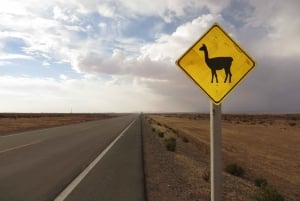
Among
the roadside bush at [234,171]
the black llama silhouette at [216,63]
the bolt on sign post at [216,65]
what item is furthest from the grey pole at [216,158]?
the roadside bush at [234,171]

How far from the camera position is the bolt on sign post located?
17.4ft

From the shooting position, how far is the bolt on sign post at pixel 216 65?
17.4 feet

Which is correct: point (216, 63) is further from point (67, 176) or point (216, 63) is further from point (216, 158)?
point (67, 176)

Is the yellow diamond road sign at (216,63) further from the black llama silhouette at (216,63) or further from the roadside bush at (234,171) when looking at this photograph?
the roadside bush at (234,171)

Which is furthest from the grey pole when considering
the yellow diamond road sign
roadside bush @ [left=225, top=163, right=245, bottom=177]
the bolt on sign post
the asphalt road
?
roadside bush @ [left=225, top=163, right=245, bottom=177]

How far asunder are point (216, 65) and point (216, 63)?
0.03 meters

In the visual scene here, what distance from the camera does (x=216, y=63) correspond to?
5.27 metres

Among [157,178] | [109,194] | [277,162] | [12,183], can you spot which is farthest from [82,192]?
[277,162]

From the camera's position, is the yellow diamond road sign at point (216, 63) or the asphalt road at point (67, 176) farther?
the asphalt road at point (67, 176)

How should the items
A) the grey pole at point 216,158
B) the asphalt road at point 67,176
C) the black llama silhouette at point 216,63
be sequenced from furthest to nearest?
1. the asphalt road at point 67,176
2. the black llama silhouette at point 216,63
3. the grey pole at point 216,158

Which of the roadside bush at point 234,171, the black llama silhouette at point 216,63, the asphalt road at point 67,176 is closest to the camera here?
the black llama silhouette at point 216,63

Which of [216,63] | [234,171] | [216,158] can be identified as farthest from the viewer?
[234,171]

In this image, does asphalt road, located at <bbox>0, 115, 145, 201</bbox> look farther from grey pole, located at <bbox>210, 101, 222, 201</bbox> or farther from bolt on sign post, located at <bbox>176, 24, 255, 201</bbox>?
bolt on sign post, located at <bbox>176, 24, 255, 201</bbox>

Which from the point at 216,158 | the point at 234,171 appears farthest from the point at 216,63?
the point at 234,171
